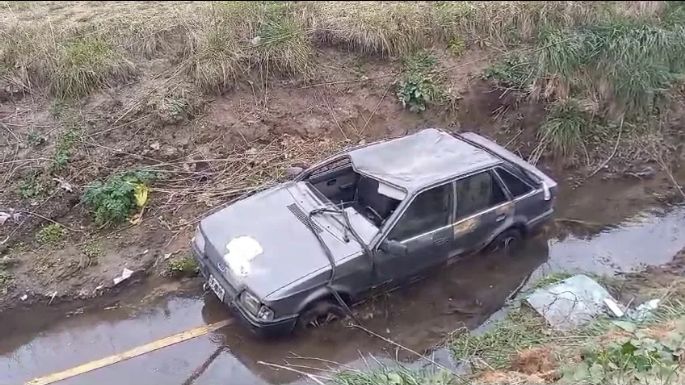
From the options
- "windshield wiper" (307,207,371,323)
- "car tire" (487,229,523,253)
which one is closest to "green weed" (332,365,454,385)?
"windshield wiper" (307,207,371,323)

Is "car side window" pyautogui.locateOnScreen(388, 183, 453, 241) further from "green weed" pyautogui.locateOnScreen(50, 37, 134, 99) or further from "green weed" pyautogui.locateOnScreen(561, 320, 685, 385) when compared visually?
"green weed" pyautogui.locateOnScreen(50, 37, 134, 99)

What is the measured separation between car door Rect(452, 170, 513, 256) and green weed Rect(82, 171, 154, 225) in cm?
343

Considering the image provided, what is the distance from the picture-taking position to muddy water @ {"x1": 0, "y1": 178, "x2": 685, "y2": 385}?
624 cm

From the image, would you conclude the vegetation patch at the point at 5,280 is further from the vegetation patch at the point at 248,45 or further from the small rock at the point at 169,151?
the vegetation patch at the point at 248,45

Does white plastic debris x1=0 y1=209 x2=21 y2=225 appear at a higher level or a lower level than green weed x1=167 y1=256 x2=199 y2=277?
higher

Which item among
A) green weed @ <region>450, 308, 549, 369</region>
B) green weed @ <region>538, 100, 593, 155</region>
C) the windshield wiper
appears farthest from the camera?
green weed @ <region>538, 100, 593, 155</region>

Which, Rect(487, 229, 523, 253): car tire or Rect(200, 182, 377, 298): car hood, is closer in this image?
Rect(200, 182, 377, 298): car hood

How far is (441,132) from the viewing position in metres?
7.59

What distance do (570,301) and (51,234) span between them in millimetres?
5248

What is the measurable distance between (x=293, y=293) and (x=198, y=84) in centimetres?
362

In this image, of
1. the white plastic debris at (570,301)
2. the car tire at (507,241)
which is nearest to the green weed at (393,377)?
the white plastic debris at (570,301)

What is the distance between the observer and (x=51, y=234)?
7395 mm

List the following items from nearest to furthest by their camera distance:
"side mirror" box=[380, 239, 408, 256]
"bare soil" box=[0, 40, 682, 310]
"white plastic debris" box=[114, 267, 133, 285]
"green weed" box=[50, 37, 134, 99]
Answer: "side mirror" box=[380, 239, 408, 256], "white plastic debris" box=[114, 267, 133, 285], "bare soil" box=[0, 40, 682, 310], "green weed" box=[50, 37, 134, 99]

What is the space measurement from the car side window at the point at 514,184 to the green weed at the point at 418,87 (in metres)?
2.30
